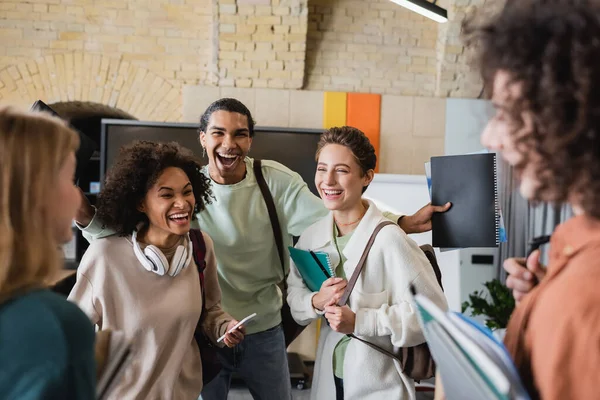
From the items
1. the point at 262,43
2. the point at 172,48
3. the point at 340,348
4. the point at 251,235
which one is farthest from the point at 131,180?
the point at 172,48

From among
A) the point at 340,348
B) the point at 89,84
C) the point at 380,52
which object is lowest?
the point at 340,348

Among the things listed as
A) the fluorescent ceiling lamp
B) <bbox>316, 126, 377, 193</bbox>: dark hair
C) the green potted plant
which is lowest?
the green potted plant

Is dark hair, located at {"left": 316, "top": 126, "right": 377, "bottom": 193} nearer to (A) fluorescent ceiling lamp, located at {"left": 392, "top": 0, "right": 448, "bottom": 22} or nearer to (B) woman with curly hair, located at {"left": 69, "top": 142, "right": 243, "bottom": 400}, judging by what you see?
(B) woman with curly hair, located at {"left": 69, "top": 142, "right": 243, "bottom": 400}

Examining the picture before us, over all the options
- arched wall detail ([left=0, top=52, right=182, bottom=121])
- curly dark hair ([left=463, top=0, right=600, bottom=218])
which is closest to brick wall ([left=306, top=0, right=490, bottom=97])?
arched wall detail ([left=0, top=52, right=182, bottom=121])

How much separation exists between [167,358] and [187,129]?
131 inches

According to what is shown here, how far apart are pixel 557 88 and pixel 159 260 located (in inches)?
55.3

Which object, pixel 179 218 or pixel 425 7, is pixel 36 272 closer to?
pixel 179 218

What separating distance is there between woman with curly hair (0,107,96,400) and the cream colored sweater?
81 centimetres

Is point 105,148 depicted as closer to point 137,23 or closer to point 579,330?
point 137,23

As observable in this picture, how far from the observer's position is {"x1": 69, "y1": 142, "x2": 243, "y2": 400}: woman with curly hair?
1.72 metres

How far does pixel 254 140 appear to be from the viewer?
495cm

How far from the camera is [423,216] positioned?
6.81ft

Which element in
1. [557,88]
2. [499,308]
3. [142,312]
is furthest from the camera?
[499,308]

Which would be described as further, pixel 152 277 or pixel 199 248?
pixel 199 248
